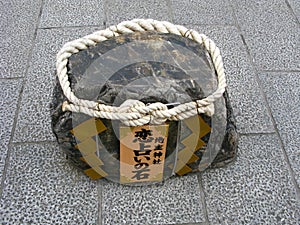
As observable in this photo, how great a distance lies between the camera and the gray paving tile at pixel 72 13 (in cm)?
225

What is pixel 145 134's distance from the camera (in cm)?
126

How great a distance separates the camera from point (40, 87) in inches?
73.0

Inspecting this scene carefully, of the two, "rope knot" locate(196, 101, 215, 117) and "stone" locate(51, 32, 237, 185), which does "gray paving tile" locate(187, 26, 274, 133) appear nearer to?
"stone" locate(51, 32, 237, 185)

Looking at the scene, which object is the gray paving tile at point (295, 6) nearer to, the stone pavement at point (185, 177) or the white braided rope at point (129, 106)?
the stone pavement at point (185, 177)

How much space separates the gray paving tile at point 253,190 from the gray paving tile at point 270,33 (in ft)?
2.07

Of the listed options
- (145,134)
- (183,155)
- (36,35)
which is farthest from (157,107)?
(36,35)

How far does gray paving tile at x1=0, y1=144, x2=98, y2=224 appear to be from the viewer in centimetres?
136

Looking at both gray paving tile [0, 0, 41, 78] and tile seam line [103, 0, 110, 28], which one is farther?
tile seam line [103, 0, 110, 28]

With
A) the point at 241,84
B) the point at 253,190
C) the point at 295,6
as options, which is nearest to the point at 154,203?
the point at 253,190

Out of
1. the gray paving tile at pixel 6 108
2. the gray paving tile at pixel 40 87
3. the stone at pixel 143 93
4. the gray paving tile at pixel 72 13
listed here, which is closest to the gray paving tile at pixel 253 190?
the stone at pixel 143 93

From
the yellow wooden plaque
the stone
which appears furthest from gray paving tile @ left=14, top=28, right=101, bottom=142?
the yellow wooden plaque

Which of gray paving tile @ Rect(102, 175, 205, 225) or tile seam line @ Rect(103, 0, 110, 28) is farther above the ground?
tile seam line @ Rect(103, 0, 110, 28)

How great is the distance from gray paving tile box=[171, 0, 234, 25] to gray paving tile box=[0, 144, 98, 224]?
123 cm

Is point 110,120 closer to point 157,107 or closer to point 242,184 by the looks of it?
point 157,107
